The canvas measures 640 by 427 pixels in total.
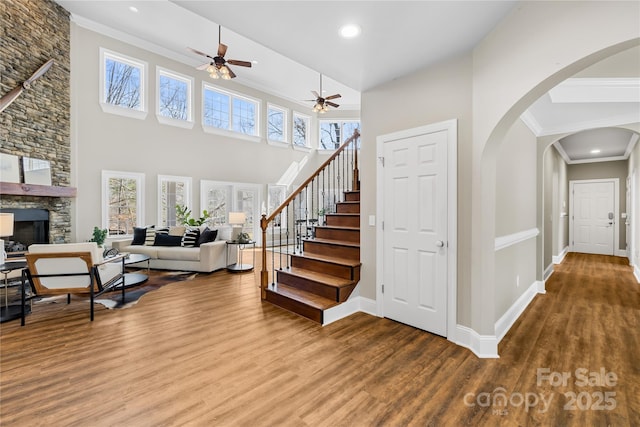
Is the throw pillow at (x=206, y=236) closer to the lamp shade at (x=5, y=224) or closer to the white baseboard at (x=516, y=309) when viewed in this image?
the lamp shade at (x=5, y=224)

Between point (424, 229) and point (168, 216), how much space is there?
6.80 meters

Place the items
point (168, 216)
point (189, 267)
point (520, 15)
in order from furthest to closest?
point (168, 216) → point (189, 267) → point (520, 15)

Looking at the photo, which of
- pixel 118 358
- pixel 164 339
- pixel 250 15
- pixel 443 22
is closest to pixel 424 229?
pixel 443 22

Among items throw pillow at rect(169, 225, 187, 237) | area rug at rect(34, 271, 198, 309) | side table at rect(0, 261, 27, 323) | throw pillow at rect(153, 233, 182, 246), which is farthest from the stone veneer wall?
side table at rect(0, 261, 27, 323)

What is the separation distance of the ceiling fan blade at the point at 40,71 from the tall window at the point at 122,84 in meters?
0.96

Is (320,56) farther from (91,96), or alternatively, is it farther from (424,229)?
(91,96)

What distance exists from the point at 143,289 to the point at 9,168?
3254 mm

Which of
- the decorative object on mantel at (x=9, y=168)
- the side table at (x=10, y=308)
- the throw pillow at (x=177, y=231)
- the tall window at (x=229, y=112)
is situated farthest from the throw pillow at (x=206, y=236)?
the tall window at (x=229, y=112)

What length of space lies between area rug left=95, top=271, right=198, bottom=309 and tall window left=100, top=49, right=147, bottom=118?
3.95 metres

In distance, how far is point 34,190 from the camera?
16.9 feet

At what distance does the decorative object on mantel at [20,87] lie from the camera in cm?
478

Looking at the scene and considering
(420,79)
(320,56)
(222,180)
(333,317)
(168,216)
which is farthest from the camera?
(222,180)

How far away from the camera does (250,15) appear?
2227 millimetres

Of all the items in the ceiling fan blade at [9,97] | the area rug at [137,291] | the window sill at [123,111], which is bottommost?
the area rug at [137,291]
